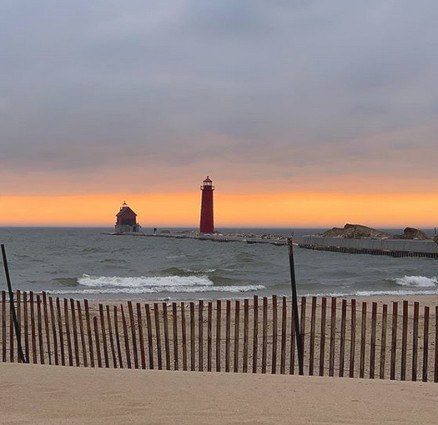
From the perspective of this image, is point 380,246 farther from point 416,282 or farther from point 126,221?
point 126,221

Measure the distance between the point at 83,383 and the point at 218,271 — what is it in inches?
1278

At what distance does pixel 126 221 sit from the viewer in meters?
147

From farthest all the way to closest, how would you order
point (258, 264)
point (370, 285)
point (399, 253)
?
point (399, 253), point (258, 264), point (370, 285)

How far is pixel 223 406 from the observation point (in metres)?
6.01

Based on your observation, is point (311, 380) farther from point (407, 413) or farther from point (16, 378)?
point (16, 378)

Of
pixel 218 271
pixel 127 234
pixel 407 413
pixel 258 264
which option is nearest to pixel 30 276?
pixel 218 271

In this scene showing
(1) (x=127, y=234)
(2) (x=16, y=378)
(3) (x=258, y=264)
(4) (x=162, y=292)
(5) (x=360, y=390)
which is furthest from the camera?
(1) (x=127, y=234)

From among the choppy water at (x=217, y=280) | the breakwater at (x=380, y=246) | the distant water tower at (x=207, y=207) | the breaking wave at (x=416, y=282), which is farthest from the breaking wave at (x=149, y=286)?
the distant water tower at (x=207, y=207)

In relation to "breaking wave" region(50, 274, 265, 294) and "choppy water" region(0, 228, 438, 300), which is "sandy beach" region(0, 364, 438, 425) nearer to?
"choppy water" region(0, 228, 438, 300)

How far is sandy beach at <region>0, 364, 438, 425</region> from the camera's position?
18.5ft

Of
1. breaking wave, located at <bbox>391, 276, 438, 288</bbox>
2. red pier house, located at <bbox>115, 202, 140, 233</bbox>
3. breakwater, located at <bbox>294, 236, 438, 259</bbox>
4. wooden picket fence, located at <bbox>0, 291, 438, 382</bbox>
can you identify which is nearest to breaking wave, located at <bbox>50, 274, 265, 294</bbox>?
breaking wave, located at <bbox>391, 276, 438, 288</bbox>

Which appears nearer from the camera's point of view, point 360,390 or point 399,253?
point 360,390

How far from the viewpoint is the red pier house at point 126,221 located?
474 feet

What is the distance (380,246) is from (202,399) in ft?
188
